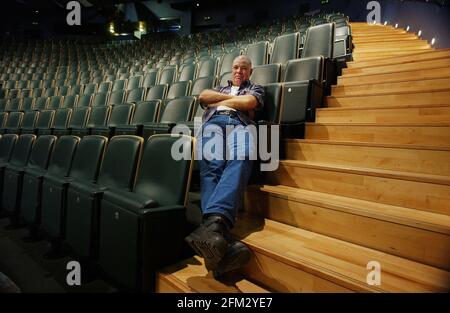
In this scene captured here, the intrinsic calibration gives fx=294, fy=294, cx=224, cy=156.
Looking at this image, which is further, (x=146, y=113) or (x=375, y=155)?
(x=146, y=113)

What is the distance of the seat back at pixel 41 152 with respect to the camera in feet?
2.95

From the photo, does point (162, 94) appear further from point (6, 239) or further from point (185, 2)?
point (185, 2)

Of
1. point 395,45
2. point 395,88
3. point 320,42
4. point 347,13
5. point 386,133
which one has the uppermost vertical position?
point 347,13

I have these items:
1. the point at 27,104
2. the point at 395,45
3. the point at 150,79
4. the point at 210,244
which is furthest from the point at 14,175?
the point at 395,45

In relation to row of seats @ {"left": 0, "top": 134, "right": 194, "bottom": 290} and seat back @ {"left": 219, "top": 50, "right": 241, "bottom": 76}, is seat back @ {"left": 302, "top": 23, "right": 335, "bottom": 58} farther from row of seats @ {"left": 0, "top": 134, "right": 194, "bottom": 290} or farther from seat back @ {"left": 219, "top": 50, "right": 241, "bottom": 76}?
row of seats @ {"left": 0, "top": 134, "right": 194, "bottom": 290}

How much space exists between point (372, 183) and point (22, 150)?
3.57 feet

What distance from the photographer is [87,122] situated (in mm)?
1261

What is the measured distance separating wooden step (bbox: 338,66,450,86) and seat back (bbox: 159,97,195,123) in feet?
1.67

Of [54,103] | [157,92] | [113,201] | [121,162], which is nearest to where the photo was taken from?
[113,201]

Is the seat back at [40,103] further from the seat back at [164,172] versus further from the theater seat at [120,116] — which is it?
the seat back at [164,172]

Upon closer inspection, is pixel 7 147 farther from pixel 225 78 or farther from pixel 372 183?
pixel 372 183

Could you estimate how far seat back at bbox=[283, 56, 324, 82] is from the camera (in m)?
0.91

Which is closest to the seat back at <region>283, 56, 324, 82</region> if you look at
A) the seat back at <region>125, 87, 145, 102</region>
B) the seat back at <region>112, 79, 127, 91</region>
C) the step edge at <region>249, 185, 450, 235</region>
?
the step edge at <region>249, 185, 450, 235</region>

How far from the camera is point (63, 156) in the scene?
83 cm
